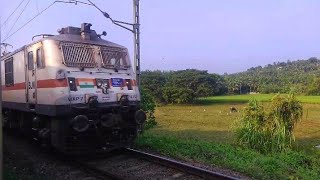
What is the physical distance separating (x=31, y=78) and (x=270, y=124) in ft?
25.3

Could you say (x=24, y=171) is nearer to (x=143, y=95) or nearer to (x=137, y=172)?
(x=137, y=172)

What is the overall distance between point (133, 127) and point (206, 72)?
61620 millimetres

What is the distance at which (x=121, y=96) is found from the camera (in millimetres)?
9555

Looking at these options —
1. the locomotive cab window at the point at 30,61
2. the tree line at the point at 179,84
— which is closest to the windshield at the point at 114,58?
the locomotive cab window at the point at 30,61

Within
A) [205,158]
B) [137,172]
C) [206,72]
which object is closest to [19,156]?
[137,172]

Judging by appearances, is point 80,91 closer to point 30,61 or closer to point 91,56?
point 91,56

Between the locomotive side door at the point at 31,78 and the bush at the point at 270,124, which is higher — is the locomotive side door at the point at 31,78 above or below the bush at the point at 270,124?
above

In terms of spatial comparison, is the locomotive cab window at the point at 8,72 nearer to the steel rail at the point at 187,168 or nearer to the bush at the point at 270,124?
the steel rail at the point at 187,168

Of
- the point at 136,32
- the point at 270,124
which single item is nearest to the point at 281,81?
the point at 270,124

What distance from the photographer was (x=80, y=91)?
888cm

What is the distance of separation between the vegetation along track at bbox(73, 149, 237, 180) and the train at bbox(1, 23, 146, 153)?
0.37m

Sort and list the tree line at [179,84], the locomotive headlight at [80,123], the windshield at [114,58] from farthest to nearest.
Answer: the tree line at [179,84] < the windshield at [114,58] < the locomotive headlight at [80,123]

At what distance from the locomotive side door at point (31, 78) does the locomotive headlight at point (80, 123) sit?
1.97 metres

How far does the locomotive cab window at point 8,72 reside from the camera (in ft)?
40.1
